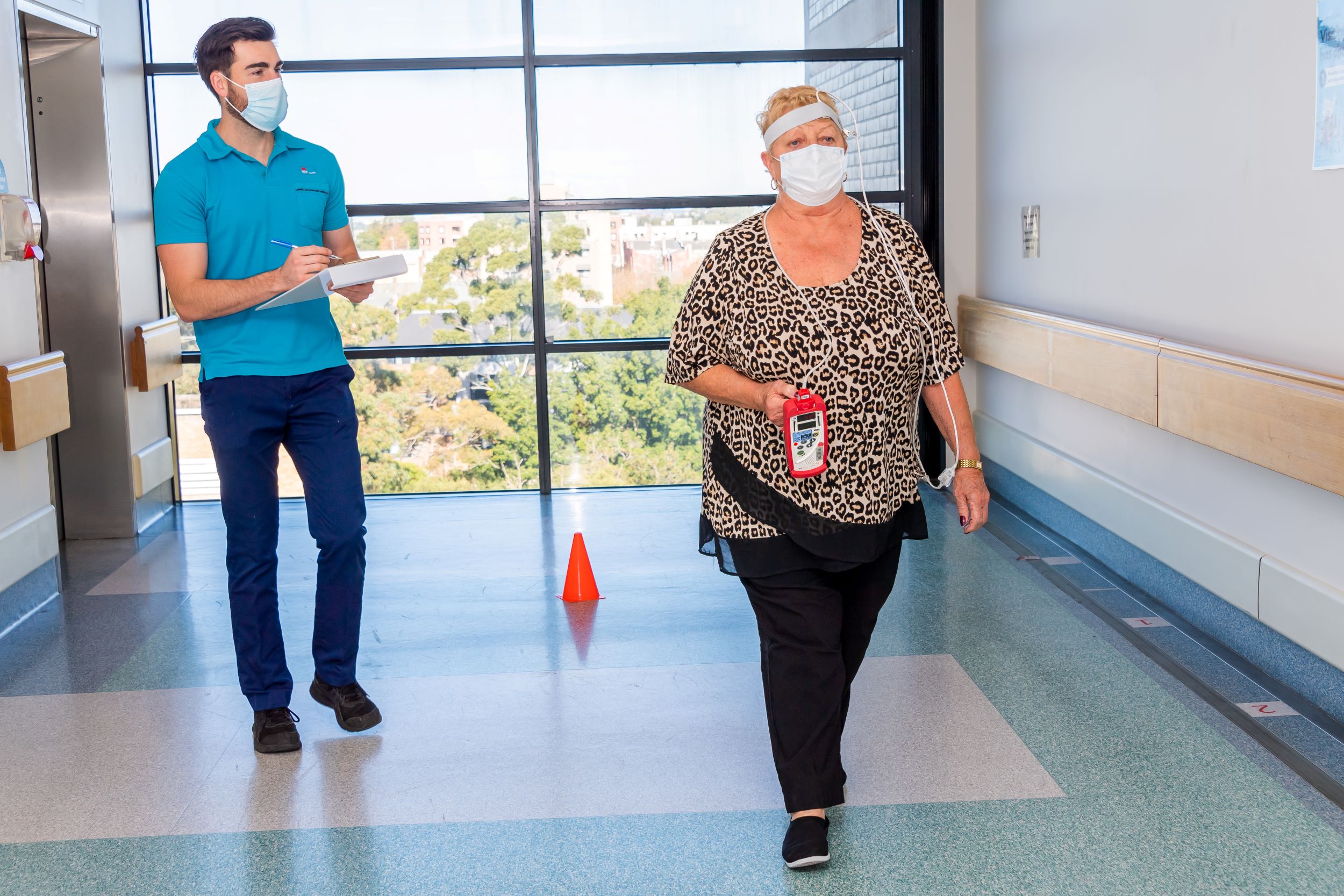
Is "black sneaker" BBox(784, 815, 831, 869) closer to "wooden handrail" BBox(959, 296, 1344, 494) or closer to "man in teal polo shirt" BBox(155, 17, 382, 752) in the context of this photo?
"man in teal polo shirt" BBox(155, 17, 382, 752)

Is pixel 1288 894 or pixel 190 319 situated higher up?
pixel 190 319

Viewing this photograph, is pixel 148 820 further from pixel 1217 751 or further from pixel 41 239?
pixel 41 239

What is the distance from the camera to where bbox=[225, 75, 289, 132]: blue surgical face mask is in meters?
2.85

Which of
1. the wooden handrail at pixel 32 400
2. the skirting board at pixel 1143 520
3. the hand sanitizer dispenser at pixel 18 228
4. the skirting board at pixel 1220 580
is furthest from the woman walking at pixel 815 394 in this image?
the hand sanitizer dispenser at pixel 18 228

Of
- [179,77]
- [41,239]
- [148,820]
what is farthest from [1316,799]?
[179,77]

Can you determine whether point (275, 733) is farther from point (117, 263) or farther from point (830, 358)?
point (117, 263)

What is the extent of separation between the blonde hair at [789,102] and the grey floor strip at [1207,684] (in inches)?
70.1

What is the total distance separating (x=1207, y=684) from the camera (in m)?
3.33

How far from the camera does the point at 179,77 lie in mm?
6012

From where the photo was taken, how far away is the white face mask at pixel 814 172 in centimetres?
237

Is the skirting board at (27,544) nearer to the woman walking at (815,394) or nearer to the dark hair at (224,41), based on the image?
the dark hair at (224,41)

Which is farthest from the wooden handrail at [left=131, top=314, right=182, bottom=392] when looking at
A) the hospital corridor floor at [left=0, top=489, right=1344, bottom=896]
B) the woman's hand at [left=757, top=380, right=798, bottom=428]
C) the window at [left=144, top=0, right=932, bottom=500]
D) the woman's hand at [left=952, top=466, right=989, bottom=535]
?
the woman's hand at [left=952, top=466, right=989, bottom=535]

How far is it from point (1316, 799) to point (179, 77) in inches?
221

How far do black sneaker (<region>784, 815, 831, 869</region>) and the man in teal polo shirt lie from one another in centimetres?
125
